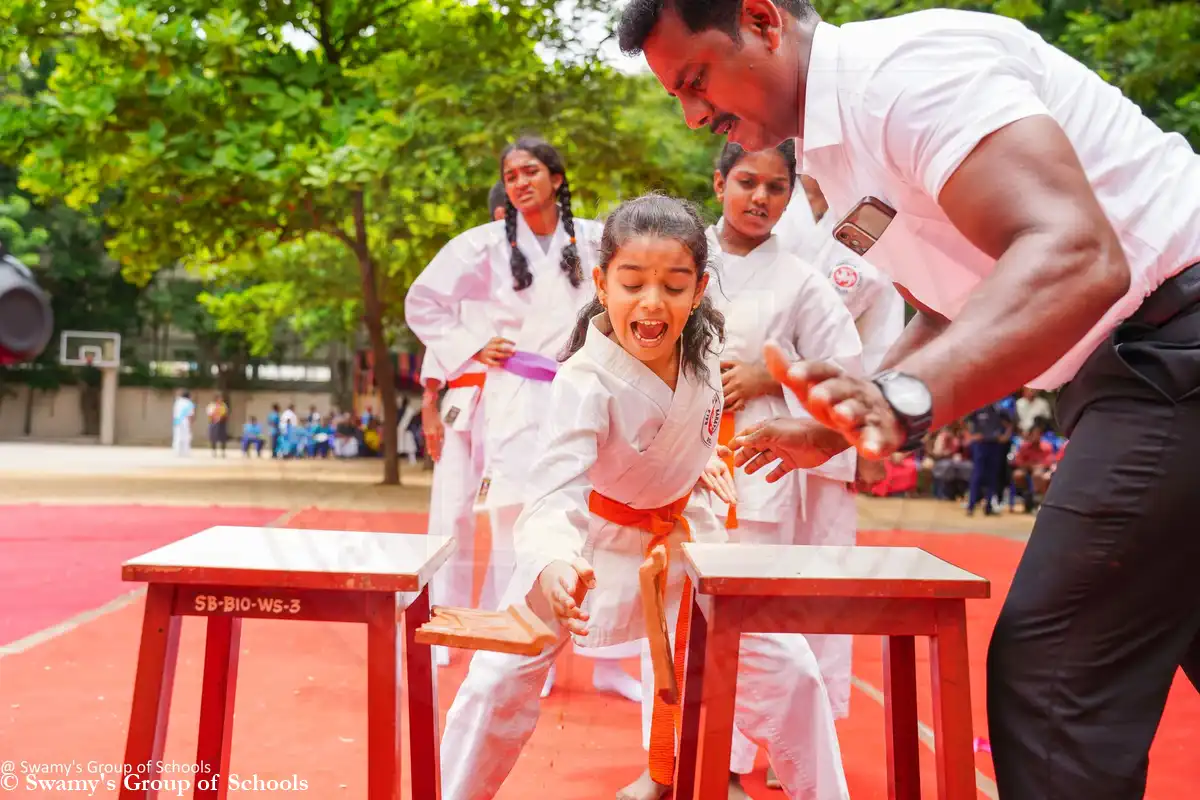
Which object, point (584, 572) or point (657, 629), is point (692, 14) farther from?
point (657, 629)

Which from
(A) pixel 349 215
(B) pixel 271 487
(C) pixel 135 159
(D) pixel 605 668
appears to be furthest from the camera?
(B) pixel 271 487

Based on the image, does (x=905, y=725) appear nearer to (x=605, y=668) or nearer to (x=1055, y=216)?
(x=1055, y=216)

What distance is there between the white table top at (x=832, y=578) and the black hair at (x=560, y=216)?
147 cm

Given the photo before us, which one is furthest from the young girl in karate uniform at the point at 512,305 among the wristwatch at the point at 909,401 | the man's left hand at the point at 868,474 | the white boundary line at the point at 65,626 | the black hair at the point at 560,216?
the wristwatch at the point at 909,401

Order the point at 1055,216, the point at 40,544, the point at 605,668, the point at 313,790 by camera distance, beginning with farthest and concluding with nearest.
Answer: the point at 40,544
the point at 605,668
the point at 313,790
the point at 1055,216

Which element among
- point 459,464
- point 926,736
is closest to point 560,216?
point 459,464

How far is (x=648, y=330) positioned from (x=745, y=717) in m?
0.64

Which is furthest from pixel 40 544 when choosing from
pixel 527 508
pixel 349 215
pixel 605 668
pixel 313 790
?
pixel 527 508

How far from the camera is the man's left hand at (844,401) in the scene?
2.13 ft

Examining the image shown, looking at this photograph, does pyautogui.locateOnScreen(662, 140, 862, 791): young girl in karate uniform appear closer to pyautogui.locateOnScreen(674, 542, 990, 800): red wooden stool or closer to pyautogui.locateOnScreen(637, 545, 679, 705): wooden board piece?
pyautogui.locateOnScreen(637, 545, 679, 705): wooden board piece

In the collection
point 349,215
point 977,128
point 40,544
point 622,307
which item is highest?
point 349,215

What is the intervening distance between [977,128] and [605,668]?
2138 mm

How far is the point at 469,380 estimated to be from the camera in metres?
3.07

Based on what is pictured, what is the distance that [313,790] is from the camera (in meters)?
1.80
